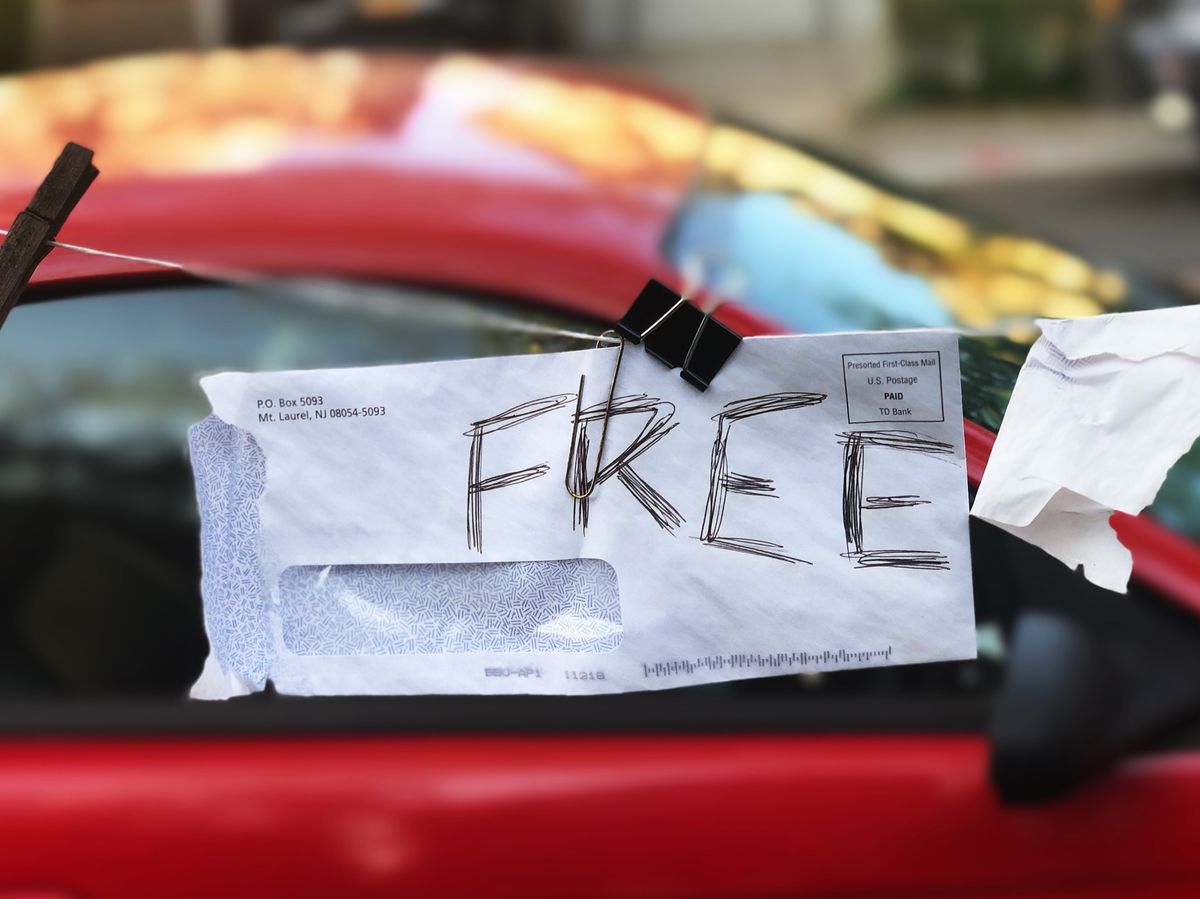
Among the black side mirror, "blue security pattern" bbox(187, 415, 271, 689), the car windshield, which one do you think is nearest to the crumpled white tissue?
the black side mirror

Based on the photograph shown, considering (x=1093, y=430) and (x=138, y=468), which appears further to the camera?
(x=138, y=468)

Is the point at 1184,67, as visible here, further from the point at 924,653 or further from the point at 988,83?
the point at 924,653

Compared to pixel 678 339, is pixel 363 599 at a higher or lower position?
lower

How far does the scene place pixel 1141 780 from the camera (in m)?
1.42

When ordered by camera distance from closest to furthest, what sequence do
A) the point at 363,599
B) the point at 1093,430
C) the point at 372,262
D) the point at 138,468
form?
the point at 1093,430 → the point at 363,599 → the point at 372,262 → the point at 138,468

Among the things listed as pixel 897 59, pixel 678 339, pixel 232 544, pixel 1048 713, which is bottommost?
pixel 1048 713

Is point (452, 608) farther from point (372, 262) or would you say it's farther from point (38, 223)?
point (372, 262)

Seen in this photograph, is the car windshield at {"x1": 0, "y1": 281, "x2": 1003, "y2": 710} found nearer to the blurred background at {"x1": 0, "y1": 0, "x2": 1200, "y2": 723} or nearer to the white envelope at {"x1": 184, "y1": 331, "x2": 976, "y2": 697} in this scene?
the blurred background at {"x1": 0, "y1": 0, "x2": 1200, "y2": 723}

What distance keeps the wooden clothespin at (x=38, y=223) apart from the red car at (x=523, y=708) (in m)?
0.24

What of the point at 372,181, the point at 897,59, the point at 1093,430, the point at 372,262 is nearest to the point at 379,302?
the point at 372,262

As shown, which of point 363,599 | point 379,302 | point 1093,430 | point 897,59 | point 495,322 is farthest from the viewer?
point 897,59

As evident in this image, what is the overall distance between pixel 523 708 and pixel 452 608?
1.84 feet

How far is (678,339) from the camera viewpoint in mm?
920

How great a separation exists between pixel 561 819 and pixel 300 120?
3.16ft
